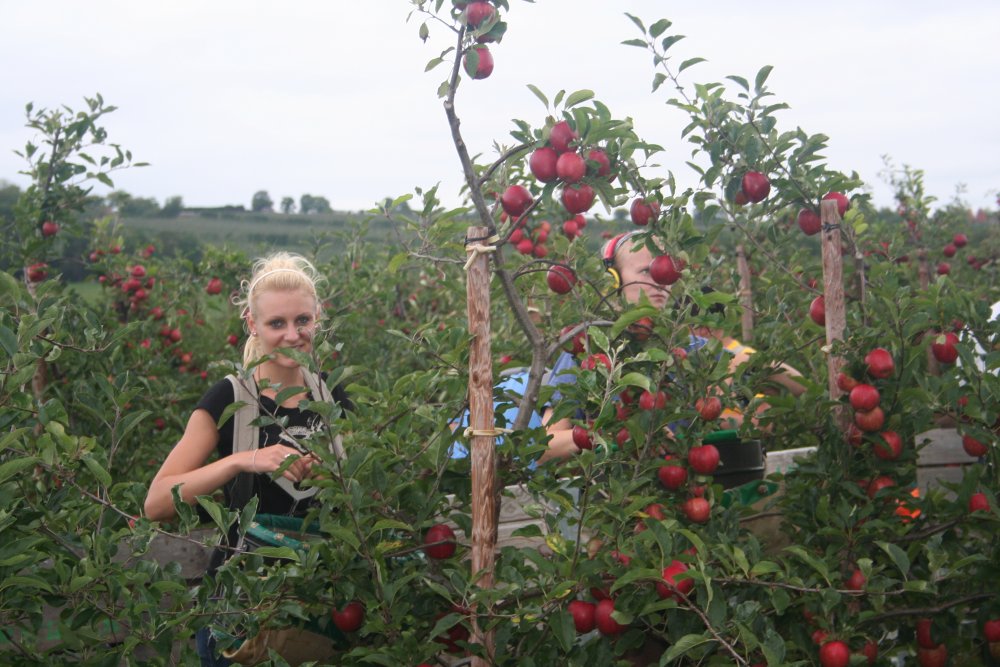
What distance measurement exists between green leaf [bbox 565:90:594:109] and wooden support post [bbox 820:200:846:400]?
0.68m

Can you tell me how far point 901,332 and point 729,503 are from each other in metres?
0.56

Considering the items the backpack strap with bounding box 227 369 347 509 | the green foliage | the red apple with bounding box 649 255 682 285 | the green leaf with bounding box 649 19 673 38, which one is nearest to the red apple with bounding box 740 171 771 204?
the green foliage

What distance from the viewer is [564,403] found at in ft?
6.27

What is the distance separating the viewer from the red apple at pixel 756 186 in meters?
2.13

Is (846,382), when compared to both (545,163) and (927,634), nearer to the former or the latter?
(927,634)

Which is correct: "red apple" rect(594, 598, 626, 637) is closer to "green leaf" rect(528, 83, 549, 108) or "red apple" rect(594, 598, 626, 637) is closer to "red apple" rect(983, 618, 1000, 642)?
"red apple" rect(983, 618, 1000, 642)

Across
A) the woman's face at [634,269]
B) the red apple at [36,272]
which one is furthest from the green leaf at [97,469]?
the red apple at [36,272]

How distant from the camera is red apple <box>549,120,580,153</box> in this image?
1.79 meters

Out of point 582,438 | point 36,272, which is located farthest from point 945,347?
point 36,272

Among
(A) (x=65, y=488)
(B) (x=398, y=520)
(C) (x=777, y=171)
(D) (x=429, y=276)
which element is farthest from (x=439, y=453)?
(D) (x=429, y=276)

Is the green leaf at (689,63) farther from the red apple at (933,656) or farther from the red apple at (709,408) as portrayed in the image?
the red apple at (933,656)

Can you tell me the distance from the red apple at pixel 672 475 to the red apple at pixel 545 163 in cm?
67

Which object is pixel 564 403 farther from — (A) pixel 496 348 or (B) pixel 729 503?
(B) pixel 729 503

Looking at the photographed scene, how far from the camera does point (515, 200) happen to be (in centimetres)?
191
